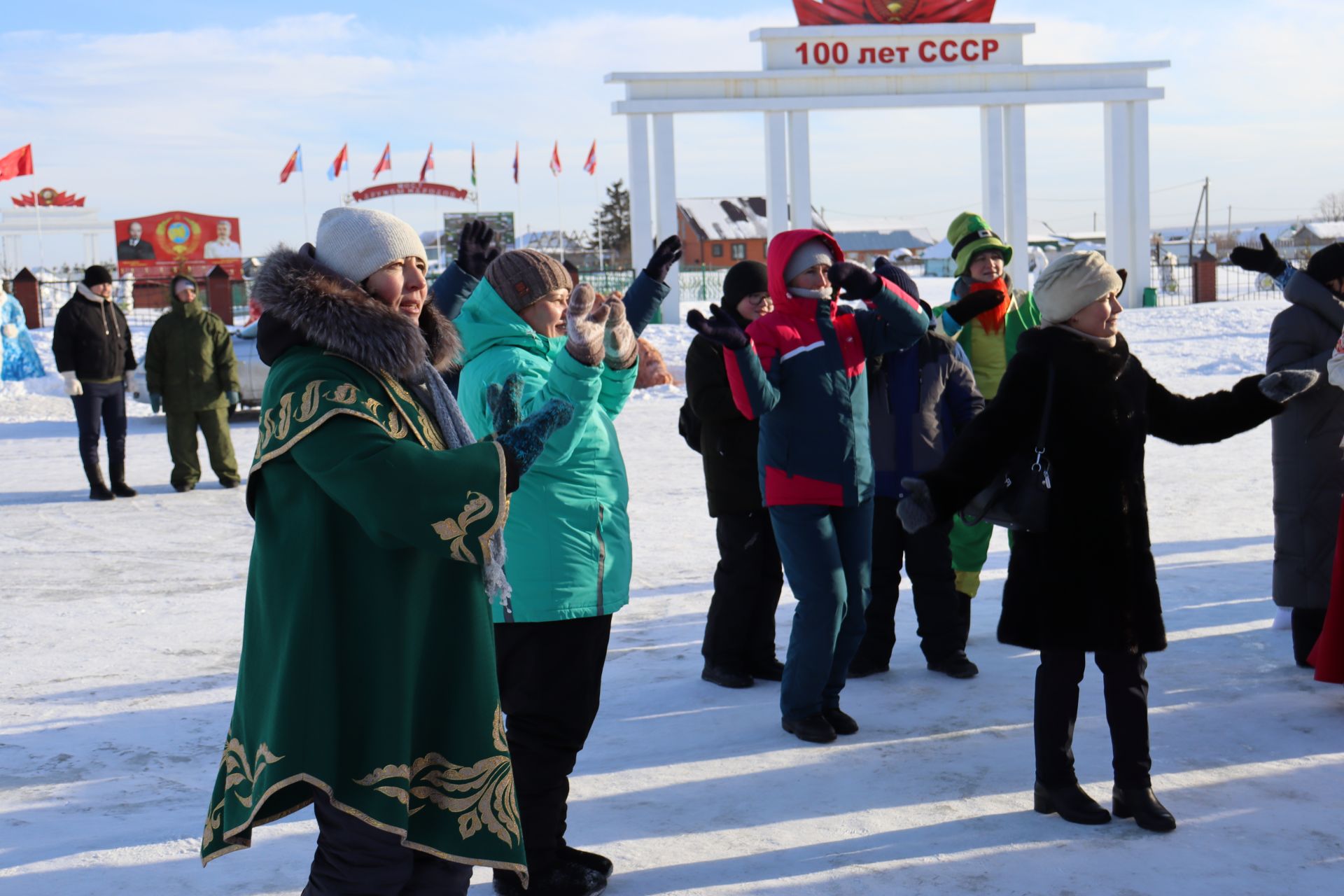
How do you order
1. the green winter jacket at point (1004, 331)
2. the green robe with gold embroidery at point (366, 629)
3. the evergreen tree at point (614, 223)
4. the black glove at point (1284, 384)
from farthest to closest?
the evergreen tree at point (614, 223)
the green winter jacket at point (1004, 331)
the black glove at point (1284, 384)
the green robe with gold embroidery at point (366, 629)

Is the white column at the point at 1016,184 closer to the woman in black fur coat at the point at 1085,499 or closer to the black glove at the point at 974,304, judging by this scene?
the black glove at the point at 974,304

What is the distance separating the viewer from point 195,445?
10.9 metres

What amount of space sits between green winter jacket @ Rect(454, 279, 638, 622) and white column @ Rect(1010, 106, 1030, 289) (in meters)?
27.0

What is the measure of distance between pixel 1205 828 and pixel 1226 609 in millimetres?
2749

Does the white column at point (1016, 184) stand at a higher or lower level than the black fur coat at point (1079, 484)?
higher

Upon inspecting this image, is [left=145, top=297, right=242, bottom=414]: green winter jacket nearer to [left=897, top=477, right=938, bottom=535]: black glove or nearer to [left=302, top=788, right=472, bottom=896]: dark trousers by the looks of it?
[left=897, top=477, right=938, bottom=535]: black glove

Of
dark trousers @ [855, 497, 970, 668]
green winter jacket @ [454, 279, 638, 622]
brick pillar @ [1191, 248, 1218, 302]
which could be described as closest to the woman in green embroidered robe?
green winter jacket @ [454, 279, 638, 622]

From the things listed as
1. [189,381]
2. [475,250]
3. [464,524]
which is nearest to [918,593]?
[475,250]

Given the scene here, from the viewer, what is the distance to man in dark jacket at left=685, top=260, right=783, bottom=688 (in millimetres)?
5504

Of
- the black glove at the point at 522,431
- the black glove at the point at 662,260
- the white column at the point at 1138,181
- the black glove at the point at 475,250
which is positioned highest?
the white column at the point at 1138,181

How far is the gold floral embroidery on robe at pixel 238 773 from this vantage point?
243cm

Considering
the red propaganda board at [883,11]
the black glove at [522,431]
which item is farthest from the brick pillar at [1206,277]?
the black glove at [522,431]

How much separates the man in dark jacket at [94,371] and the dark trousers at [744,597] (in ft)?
22.4

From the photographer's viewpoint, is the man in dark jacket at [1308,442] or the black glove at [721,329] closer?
the black glove at [721,329]
